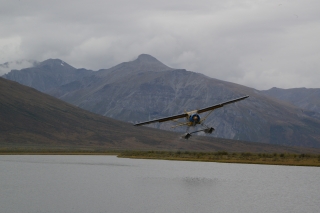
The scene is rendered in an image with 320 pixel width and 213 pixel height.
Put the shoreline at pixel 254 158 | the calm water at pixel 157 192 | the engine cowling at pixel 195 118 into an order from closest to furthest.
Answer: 1. the calm water at pixel 157 192
2. the engine cowling at pixel 195 118
3. the shoreline at pixel 254 158

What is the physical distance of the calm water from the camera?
37.2 meters

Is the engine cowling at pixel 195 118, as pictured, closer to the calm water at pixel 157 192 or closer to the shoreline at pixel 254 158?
the calm water at pixel 157 192

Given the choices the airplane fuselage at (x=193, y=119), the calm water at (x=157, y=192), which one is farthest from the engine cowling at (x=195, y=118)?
the calm water at (x=157, y=192)

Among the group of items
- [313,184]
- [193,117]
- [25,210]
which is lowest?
[25,210]

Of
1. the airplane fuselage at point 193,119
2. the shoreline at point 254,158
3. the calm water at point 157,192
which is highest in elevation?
the airplane fuselage at point 193,119

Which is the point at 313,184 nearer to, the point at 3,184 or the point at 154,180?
the point at 154,180

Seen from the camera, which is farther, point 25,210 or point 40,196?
point 40,196

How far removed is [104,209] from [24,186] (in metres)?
14.7

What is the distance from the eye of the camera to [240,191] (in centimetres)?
4594

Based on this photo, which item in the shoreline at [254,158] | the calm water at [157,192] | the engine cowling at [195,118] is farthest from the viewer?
the shoreline at [254,158]

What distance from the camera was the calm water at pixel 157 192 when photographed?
37188mm

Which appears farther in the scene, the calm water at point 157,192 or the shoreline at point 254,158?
the shoreline at point 254,158

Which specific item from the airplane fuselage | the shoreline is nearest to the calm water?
the airplane fuselage

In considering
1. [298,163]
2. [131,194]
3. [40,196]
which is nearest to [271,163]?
[298,163]
